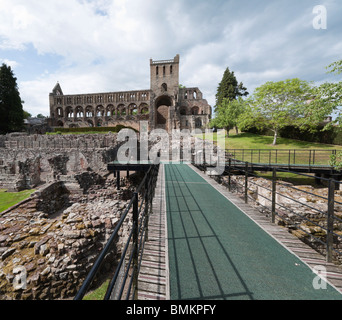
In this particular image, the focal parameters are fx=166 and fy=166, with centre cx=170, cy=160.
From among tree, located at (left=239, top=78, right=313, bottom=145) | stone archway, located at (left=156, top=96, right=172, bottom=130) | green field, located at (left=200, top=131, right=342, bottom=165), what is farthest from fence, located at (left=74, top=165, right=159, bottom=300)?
stone archway, located at (left=156, top=96, right=172, bottom=130)

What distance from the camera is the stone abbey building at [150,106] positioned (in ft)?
144

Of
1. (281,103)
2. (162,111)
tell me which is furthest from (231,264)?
(162,111)

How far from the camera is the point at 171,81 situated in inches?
1815

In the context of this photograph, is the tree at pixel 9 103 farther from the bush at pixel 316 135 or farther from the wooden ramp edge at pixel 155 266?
the bush at pixel 316 135

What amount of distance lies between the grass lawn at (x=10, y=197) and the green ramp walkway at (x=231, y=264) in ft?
39.7

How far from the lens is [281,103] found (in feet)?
79.2

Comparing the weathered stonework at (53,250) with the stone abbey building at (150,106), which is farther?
the stone abbey building at (150,106)

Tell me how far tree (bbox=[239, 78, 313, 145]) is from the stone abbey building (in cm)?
1745

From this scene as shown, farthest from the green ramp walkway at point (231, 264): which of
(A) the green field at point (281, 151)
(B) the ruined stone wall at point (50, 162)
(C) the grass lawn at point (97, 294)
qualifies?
(A) the green field at point (281, 151)

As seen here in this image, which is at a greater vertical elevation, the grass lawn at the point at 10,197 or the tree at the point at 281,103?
the tree at the point at 281,103

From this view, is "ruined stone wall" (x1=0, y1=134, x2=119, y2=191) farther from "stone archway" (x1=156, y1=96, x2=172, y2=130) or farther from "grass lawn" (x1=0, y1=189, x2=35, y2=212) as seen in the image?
"stone archway" (x1=156, y1=96, x2=172, y2=130)
